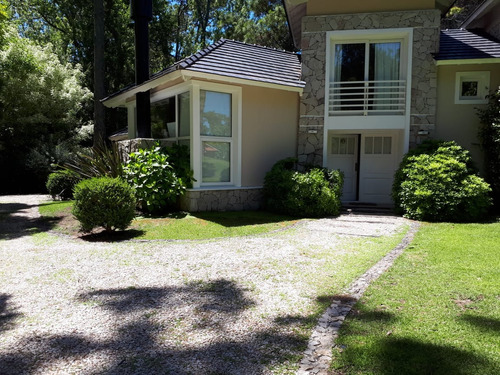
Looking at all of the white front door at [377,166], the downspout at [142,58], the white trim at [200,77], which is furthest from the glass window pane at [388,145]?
the downspout at [142,58]

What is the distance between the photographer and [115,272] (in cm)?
472

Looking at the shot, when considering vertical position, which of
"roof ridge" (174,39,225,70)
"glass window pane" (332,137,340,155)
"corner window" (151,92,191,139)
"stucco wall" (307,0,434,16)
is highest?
"stucco wall" (307,0,434,16)

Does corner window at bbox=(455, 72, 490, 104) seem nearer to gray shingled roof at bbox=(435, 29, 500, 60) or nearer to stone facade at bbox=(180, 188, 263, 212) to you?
gray shingled roof at bbox=(435, 29, 500, 60)

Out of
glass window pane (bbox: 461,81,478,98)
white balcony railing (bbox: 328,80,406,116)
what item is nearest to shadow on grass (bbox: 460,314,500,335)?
white balcony railing (bbox: 328,80,406,116)

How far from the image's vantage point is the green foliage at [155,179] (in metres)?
8.38

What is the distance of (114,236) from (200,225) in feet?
5.72

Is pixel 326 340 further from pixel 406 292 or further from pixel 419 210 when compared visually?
pixel 419 210

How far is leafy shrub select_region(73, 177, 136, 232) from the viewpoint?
6398 mm

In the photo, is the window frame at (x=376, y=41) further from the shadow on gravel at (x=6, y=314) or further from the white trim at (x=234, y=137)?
the shadow on gravel at (x=6, y=314)

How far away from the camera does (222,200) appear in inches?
367

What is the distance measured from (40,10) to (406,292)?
27423 millimetres

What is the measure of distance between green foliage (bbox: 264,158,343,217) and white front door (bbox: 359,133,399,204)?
213 centimetres

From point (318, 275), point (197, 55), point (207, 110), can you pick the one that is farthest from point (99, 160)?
point (318, 275)

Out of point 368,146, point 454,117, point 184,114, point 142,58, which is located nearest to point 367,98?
point 368,146
